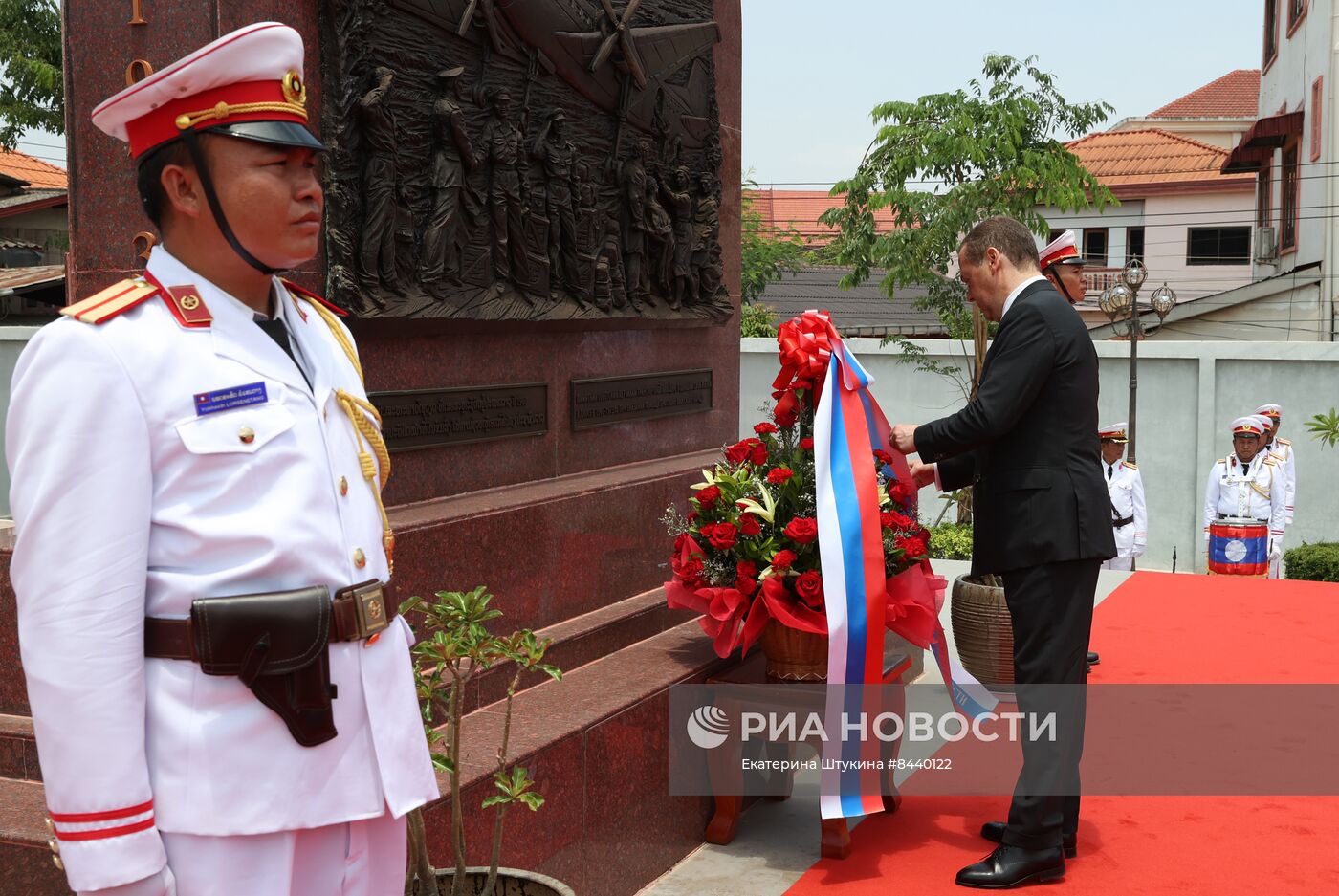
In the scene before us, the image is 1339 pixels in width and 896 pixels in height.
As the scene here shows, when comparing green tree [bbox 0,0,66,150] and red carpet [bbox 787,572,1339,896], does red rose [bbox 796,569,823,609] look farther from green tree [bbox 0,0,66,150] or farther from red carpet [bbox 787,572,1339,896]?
green tree [bbox 0,0,66,150]

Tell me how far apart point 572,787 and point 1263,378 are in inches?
511

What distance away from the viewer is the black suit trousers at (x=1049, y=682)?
4.01m

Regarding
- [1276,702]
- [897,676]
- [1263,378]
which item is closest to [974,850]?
[897,676]

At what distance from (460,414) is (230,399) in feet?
9.08

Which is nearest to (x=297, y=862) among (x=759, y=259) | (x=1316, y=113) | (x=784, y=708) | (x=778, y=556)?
(x=778, y=556)

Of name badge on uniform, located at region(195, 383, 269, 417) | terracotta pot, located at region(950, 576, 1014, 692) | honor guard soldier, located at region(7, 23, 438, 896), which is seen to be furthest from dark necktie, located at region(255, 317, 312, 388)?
terracotta pot, located at region(950, 576, 1014, 692)

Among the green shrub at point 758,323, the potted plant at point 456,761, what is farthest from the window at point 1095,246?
the potted plant at point 456,761

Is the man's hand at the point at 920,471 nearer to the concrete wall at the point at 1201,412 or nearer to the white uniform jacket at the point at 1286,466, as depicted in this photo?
the white uniform jacket at the point at 1286,466

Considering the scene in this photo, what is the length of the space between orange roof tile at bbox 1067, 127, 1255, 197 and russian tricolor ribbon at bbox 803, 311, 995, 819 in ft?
105

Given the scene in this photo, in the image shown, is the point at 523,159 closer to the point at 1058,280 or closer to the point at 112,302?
the point at 1058,280

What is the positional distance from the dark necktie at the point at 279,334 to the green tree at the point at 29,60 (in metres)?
13.6

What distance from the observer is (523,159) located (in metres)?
4.88

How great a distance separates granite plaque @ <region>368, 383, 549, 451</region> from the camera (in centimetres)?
437

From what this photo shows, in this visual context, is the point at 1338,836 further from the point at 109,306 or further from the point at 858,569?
the point at 109,306
